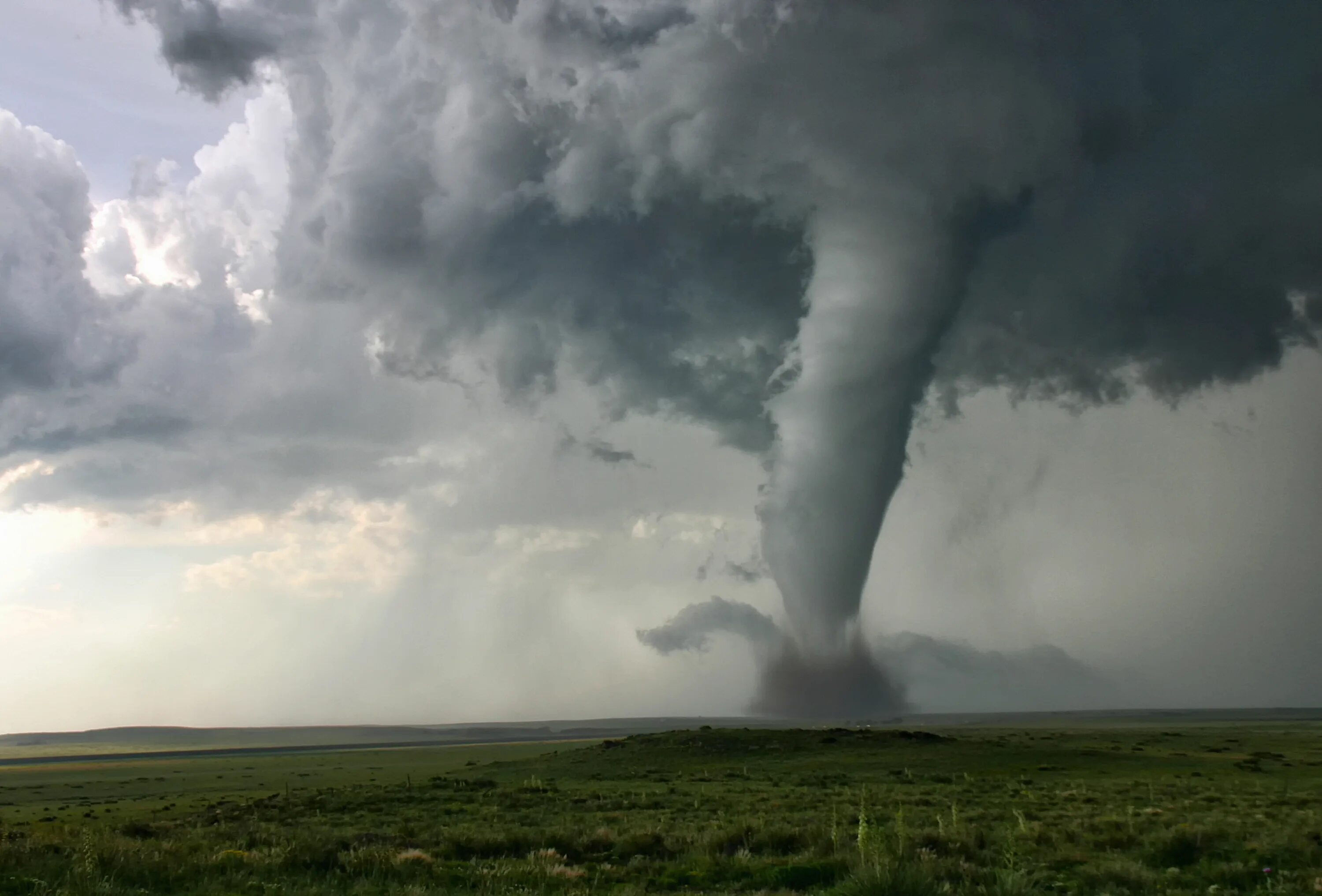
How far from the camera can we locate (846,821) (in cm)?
2947

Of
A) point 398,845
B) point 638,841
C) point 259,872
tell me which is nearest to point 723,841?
point 638,841

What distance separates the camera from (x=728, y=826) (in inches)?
1057

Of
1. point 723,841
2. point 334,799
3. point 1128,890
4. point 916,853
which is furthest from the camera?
point 334,799

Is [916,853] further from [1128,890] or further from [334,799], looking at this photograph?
[334,799]

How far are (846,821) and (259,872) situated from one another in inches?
697

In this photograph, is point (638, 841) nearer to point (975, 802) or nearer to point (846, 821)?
point (846, 821)

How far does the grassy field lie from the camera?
1748cm

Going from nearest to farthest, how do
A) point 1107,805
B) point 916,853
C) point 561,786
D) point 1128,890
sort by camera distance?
point 1128,890 → point 916,853 → point 1107,805 → point 561,786

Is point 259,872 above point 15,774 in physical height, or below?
above

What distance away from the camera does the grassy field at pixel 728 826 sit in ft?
57.4

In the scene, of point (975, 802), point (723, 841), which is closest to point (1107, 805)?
point (975, 802)

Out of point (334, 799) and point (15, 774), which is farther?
point (15, 774)

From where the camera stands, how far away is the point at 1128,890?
52.7ft

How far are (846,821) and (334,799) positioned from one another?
30058 mm
